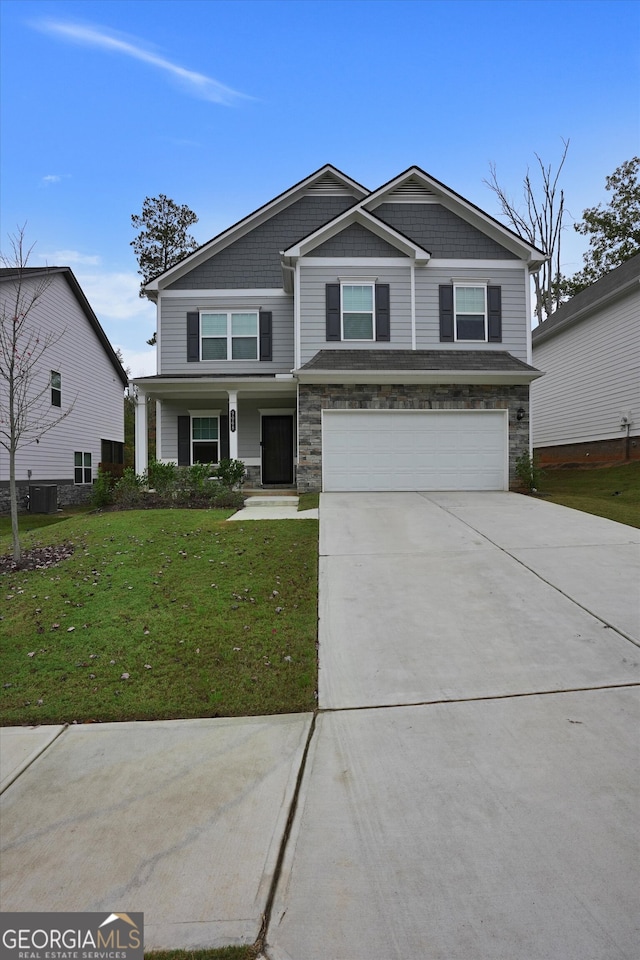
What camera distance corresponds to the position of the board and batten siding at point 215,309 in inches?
600

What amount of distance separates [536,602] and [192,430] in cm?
1183

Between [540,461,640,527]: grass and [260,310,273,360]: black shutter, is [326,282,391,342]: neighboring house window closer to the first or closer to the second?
[260,310,273,360]: black shutter

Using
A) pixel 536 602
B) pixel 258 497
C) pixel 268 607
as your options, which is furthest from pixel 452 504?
pixel 268 607

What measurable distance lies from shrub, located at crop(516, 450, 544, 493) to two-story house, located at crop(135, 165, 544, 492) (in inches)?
9.8

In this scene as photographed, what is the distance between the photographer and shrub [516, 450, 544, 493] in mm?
12930

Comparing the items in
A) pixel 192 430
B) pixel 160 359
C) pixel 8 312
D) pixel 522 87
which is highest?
pixel 522 87

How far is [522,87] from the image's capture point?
13.9 metres

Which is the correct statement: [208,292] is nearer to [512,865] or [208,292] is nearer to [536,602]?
[536,602]

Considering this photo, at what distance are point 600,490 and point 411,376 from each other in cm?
616

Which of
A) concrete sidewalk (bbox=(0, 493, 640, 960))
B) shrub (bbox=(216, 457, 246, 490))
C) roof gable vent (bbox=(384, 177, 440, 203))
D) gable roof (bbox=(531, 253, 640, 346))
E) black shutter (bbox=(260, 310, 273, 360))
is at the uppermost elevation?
roof gable vent (bbox=(384, 177, 440, 203))

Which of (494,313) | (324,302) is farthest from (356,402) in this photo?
(494,313)

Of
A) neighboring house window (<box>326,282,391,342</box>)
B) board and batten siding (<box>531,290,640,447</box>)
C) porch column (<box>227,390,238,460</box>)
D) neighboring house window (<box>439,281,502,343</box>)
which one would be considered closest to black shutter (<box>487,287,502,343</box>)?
neighboring house window (<box>439,281,502,343</box>)

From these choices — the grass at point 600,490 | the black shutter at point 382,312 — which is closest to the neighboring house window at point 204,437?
the black shutter at point 382,312

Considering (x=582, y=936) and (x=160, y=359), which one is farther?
(x=160, y=359)
